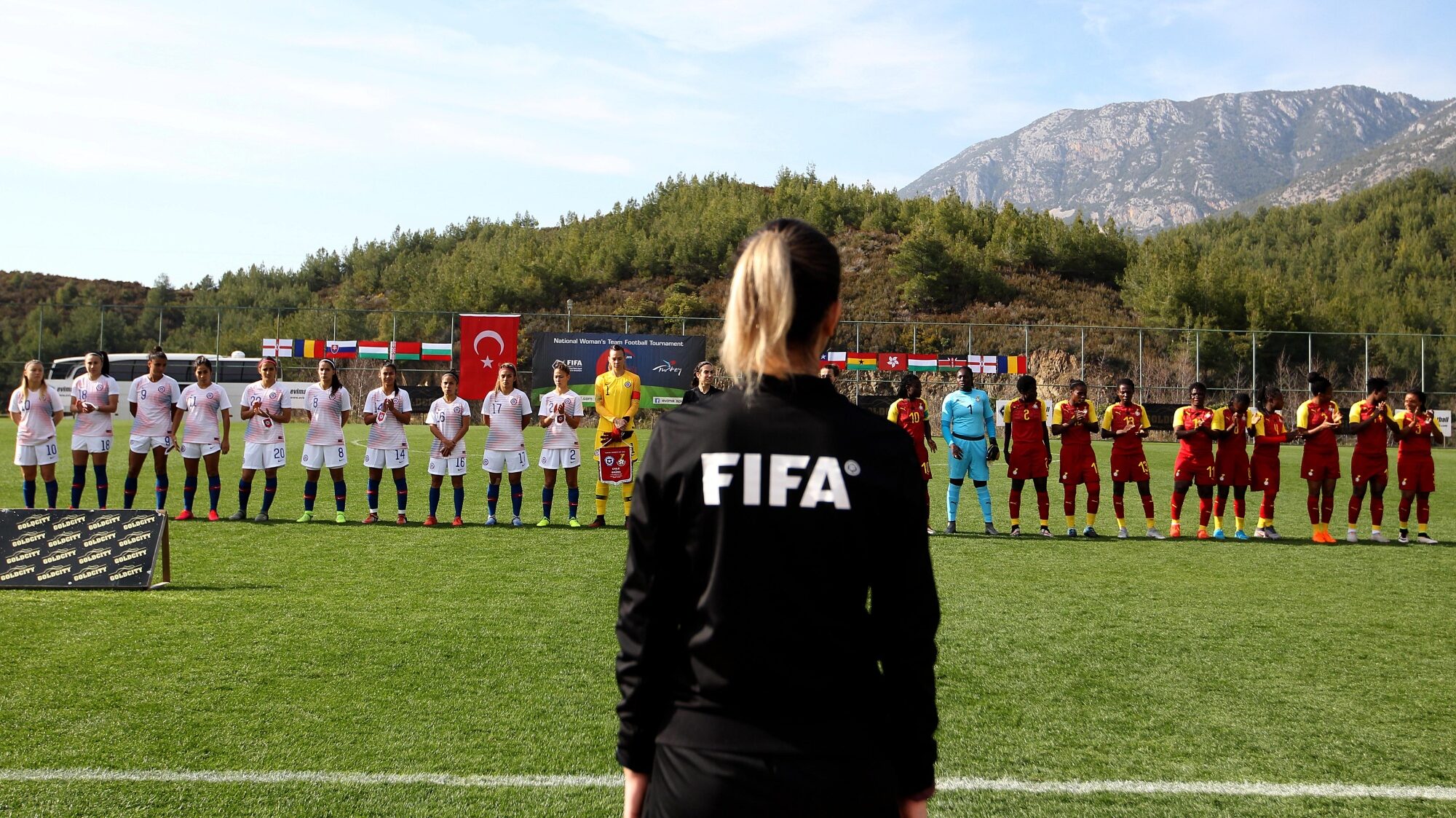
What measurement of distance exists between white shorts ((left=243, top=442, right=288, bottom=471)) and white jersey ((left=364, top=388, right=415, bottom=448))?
40.3 inches

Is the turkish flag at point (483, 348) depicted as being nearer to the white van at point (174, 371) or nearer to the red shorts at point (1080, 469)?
the white van at point (174, 371)

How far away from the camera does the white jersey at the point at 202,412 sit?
11898mm

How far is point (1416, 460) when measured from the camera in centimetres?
1162

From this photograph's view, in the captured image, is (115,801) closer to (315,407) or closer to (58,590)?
(58,590)

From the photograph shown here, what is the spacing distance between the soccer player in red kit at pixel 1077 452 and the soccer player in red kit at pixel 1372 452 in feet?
9.66

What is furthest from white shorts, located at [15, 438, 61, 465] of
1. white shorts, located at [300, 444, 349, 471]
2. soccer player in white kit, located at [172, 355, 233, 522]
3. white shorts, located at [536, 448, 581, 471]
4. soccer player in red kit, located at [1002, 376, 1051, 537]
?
soccer player in red kit, located at [1002, 376, 1051, 537]

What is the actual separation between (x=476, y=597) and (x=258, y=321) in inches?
1924

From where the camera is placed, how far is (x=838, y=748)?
1.61m

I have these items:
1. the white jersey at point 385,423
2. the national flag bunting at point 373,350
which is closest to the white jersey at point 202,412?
the white jersey at point 385,423

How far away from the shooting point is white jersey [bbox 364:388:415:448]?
38.5 feet

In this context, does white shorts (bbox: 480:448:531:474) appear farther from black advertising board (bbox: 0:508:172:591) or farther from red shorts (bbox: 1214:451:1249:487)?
red shorts (bbox: 1214:451:1249:487)

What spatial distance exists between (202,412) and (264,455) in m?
0.97

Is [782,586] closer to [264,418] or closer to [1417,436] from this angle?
[264,418]

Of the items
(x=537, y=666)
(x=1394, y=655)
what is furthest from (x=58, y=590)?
(x=1394, y=655)
